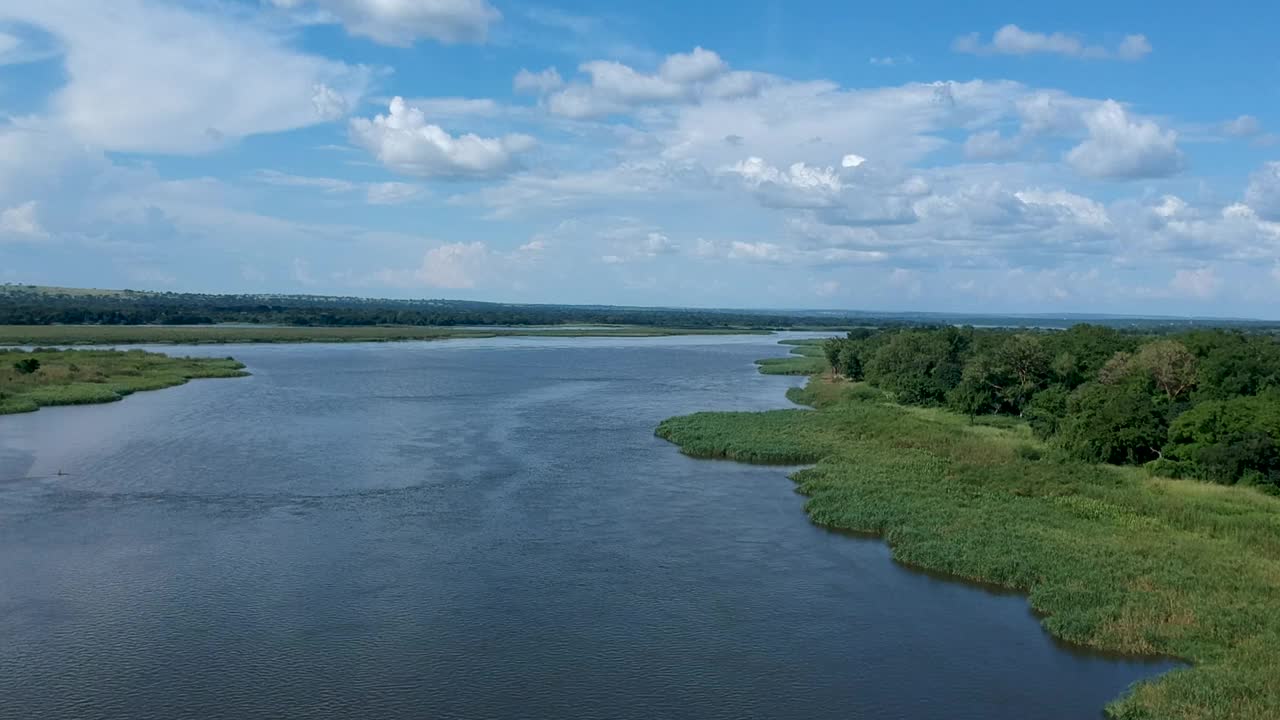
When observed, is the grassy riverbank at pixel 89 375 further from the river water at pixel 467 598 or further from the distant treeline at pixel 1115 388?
the distant treeline at pixel 1115 388

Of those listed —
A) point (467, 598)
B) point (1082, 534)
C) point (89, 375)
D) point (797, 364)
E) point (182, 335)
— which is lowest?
point (467, 598)

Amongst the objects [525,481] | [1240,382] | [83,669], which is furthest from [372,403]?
[1240,382]

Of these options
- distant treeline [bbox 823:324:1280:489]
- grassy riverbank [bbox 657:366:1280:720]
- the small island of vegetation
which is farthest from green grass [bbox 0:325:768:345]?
grassy riverbank [bbox 657:366:1280:720]

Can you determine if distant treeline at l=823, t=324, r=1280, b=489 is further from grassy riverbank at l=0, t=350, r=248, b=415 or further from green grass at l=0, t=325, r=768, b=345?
green grass at l=0, t=325, r=768, b=345

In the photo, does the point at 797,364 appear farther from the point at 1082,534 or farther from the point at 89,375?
the point at 1082,534

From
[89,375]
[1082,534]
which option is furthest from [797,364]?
[1082,534]

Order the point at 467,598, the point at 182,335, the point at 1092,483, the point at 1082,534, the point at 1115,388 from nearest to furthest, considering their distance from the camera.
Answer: the point at 467,598 < the point at 1082,534 < the point at 1092,483 < the point at 1115,388 < the point at 182,335

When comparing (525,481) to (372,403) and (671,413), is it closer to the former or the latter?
(671,413)
